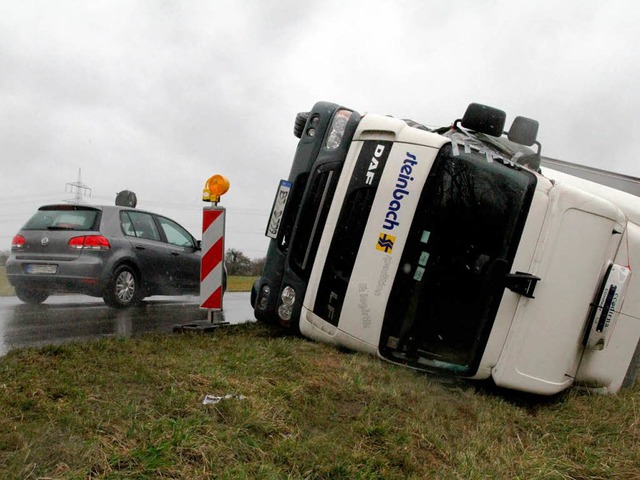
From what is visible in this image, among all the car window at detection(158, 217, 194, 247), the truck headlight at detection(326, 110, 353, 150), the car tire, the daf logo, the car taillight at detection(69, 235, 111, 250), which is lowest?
the car tire

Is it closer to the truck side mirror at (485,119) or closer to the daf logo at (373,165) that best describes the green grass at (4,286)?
the daf logo at (373,165)

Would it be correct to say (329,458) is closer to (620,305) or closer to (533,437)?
(533,437)

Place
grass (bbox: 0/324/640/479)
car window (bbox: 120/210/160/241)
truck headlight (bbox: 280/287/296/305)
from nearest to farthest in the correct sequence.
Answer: grass (bbox: 0/324/640/479) → truck headlight (bbox: 280/287/296/305) → car window (bbox: 120/210/160/241)

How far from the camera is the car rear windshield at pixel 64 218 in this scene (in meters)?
7.84

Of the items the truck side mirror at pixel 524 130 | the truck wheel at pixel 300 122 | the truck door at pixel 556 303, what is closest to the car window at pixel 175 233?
the truck wheel at pixel 300 122

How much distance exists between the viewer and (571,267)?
4.48m

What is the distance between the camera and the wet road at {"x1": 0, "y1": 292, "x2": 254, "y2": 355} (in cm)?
562

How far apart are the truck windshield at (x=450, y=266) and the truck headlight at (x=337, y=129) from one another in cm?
99

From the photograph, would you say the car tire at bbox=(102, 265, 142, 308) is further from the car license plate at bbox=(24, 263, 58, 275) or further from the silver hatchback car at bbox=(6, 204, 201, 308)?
the car license plate at bbox=(24, 263, 58, 275)

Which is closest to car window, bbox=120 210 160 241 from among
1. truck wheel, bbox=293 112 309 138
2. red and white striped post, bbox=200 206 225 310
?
red and white striped post, bbox=200 206 225 310

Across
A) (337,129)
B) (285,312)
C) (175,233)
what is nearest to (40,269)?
(175,233)

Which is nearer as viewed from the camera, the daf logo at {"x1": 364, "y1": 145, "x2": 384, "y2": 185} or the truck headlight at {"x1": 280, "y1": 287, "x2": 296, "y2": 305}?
the daf logo at {"x1": 364, "y1": 145, "x2": 384, "y2": 185}

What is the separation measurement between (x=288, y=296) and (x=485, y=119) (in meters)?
2.26

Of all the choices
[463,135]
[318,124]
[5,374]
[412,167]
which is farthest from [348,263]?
[5,374]
